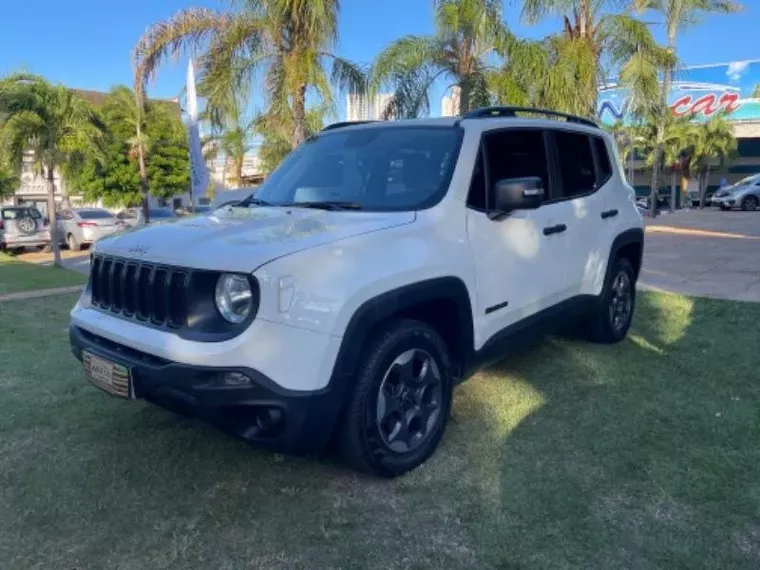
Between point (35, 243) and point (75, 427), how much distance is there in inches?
677

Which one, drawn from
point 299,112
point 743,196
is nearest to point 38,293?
point 299,112

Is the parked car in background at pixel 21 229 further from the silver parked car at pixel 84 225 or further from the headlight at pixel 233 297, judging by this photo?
the headlight at pixel 233 297

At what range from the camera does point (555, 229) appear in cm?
425

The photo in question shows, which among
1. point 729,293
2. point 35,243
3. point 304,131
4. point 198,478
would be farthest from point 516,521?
point 35,243

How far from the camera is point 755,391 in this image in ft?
14.2

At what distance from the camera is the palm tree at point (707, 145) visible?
1444 inches

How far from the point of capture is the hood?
2.73m

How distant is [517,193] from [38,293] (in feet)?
27.6

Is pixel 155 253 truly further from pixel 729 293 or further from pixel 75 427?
pixel 729 293

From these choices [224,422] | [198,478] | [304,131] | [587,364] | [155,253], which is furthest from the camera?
[304,131]

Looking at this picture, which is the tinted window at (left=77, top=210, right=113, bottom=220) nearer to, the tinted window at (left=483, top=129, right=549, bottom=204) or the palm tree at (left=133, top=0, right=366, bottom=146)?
the palm tree at (left=133, top=0, right=366, bottom=146)

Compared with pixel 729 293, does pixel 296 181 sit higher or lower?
higher

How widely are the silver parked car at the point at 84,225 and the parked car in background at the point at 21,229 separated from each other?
0.69m

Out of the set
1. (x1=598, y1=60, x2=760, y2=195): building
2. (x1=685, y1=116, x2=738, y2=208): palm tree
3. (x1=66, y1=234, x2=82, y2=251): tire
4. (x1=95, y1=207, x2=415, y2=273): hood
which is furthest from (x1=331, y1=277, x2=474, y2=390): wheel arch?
(x1=598, y1=60, x2=760, y2=195): building
